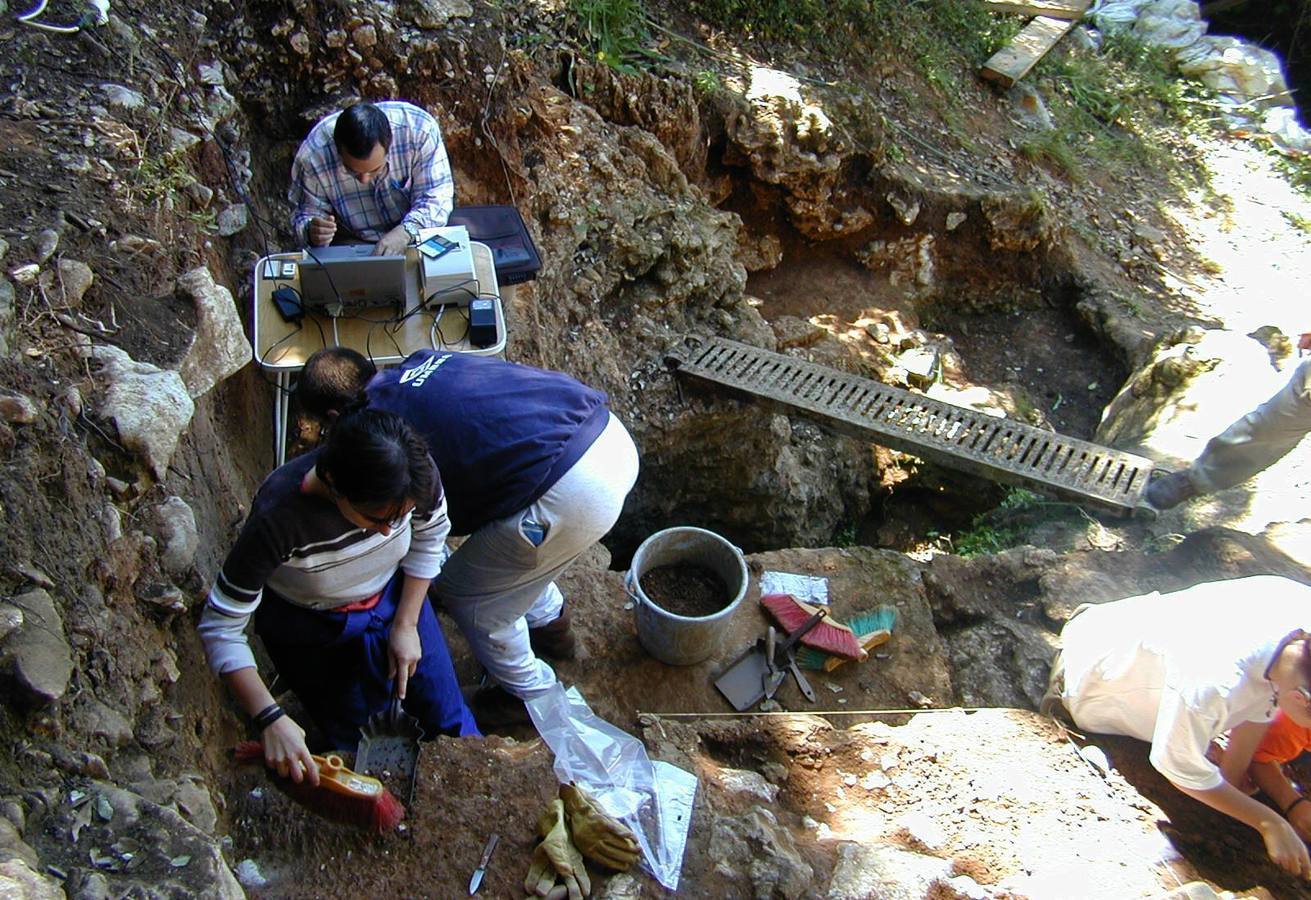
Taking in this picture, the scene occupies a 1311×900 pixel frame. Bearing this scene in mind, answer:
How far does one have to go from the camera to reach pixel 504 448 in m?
2.23

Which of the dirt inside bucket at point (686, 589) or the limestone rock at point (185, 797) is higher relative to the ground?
the limestone rock at point (185, 797)

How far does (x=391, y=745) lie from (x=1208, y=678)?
2.10m

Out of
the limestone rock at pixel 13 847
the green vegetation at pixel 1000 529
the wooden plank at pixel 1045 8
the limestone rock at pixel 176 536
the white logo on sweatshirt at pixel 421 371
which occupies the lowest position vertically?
the green vegetation at pixel 1000 529

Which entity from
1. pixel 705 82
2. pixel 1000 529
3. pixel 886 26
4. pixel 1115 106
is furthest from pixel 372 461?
pixel 1115 106

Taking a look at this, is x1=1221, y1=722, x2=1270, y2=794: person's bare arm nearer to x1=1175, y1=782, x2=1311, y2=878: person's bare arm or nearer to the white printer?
x1=1175, y1=782, x2=1311, y2=878: person's bare arm

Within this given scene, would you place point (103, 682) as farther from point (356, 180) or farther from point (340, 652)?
point (356, 180)

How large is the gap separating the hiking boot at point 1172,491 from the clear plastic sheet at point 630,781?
316 cm

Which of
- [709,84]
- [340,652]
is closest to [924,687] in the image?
[340,652]

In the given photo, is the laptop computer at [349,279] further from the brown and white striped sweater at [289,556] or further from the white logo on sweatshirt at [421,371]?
the brown and white striped sweater at [289,556]

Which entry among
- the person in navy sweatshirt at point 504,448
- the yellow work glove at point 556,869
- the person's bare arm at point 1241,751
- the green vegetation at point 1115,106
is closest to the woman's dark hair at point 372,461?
the person in navy sweatshirt at point 504,448

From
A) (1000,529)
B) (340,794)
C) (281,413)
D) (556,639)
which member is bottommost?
(1000,529)

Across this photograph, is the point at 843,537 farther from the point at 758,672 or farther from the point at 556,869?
the point at 556,869

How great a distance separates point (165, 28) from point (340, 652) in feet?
9.01

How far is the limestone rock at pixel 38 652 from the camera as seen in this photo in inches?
64.9
